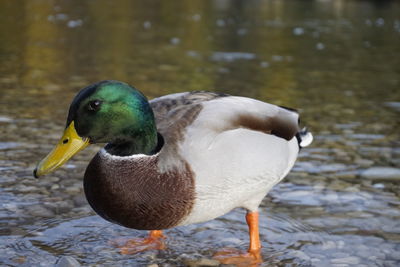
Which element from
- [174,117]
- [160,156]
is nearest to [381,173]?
[174,117]

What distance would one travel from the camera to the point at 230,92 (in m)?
7.89

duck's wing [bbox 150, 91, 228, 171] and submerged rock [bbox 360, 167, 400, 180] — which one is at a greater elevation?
duck's wing [bbox 150, 91, 228, 171]

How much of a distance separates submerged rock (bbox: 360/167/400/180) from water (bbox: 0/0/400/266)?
0.05 feet

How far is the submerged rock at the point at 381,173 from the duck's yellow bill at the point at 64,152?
2490mm

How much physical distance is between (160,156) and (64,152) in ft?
1.34

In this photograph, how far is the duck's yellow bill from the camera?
283 cm

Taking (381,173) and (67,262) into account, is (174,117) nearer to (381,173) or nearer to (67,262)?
(67,262)

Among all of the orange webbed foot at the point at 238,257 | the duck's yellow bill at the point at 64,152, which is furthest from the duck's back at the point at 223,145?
the duck's yellow bill at the point at 64,152

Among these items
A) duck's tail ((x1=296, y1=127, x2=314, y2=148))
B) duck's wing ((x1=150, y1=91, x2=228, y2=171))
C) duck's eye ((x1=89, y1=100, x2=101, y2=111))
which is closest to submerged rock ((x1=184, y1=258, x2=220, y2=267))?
duck's wing ((x1=150, y1=91, x2=228, y2=171))

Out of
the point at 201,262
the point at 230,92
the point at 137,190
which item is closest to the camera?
the point at 137,190

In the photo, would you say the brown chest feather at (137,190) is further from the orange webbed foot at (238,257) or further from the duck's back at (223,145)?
the orange webbed foot at (238,257)

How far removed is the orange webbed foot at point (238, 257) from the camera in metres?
3.34

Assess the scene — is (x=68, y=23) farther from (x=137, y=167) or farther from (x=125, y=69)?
(x=137, y=167)

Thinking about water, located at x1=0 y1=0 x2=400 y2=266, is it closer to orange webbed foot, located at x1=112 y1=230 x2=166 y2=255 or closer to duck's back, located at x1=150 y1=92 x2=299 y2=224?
orange webbed foot, located at x1=112 y1=230 x2=166 y2=255
